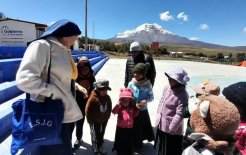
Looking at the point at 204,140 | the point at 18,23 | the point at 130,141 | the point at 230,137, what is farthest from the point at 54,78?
the point at 18,23

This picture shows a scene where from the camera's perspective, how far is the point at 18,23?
29.2 metres

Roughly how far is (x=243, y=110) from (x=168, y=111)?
125 cm

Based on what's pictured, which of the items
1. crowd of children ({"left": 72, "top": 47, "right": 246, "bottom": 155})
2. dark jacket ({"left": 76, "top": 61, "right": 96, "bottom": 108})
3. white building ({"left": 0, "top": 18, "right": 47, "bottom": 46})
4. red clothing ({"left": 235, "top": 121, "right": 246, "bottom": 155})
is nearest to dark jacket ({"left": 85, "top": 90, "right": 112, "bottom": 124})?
crowd of children ({"left": 72, "top": 47, "right": 246, "bottom": 155})

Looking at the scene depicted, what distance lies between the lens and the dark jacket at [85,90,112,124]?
385 centimetres

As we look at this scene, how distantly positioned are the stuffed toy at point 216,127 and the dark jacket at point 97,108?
207 cm

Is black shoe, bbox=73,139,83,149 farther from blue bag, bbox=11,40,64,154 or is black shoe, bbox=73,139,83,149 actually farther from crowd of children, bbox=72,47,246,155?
blue bag, bbox=11,40,64,154

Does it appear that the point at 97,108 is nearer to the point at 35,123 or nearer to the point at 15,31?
the point at 35,123

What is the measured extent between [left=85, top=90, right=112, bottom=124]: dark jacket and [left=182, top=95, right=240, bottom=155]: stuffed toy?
2.07 metres

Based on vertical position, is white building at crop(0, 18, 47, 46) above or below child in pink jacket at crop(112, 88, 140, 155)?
above

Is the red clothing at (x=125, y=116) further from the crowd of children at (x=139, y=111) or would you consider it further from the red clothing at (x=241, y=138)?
the red clothing at (x=241, y=138)

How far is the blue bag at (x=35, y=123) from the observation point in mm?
2211

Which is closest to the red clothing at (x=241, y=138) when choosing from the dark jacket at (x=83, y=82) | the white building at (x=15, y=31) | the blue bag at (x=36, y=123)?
the blue bag at (x=36, y=123)

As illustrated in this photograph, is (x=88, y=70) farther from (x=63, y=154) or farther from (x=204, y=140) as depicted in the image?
(x=204, y=140)

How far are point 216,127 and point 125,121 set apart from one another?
6.85 ft
